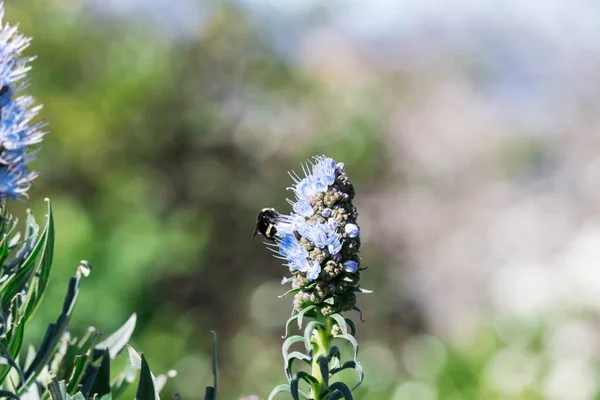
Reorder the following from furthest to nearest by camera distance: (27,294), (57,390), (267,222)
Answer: (267,222) → (27,294) → (57,390)

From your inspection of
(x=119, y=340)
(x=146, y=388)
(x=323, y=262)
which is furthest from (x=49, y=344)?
(x=323, y=262)

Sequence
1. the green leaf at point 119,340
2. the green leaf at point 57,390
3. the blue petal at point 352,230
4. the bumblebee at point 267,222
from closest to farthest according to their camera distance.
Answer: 1. the green leaf at point 57,390
2. the blue petal at point 352,230
3. the green leaf at point 119,340
4. the bumblebee at point 267,222

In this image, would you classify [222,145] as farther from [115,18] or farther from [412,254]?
[412,254]

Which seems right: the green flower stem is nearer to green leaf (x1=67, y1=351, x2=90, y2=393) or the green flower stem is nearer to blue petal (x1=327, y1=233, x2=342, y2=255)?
blue petal (x1=327, y1=233, x2=342, y2=255)

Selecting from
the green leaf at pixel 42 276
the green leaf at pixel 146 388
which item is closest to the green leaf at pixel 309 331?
the green leaf at pixel 146 388

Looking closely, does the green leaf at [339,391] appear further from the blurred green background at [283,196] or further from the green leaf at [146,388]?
the blurred green background at [283,196]

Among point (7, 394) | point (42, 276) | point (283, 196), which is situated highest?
point (283, 196)

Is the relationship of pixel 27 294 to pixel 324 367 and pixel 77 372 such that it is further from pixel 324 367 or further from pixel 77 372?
pixel 324 367
